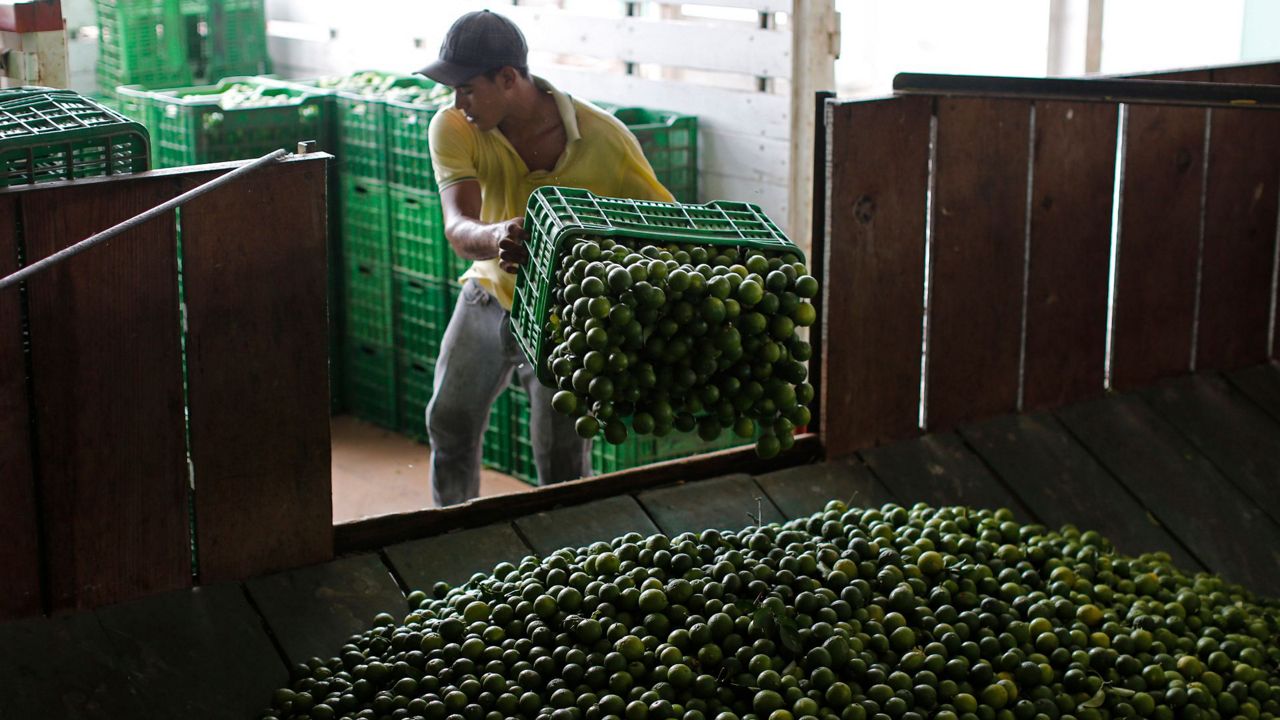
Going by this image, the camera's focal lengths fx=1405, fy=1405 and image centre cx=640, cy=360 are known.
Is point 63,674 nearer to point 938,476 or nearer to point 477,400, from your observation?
point 477,400

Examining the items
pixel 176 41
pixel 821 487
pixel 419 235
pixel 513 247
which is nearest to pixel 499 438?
pixel 419 235

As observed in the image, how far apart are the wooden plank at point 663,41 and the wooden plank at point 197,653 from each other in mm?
3155

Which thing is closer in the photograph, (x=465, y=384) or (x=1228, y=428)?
(x=465, y=384)

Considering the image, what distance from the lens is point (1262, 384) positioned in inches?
170

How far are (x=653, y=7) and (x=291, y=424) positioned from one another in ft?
11.4

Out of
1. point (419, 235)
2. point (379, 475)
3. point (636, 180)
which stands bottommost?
point (379, 475)

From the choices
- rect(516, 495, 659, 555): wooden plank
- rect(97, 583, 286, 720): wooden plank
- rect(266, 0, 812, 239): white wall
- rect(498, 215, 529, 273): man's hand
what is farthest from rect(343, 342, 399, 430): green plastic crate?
rect(97, 583, 286, 720): wooden plank

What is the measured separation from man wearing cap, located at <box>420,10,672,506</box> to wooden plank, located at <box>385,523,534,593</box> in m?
0.65

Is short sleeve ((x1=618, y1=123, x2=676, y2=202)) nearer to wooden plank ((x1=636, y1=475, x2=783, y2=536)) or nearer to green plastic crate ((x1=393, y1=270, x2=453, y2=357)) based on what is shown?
wooden plank ((x1=636, y1=475, x2=783, y2=536))

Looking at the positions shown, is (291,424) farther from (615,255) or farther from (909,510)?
(909,510)

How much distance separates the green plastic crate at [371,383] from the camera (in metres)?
6.27

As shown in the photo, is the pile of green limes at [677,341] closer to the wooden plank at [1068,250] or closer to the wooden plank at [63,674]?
the wooden plank at [63,674]

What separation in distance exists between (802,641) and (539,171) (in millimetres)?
1546

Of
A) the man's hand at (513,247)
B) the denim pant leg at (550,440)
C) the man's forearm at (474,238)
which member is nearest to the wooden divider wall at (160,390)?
the man's hand at (513,247)
